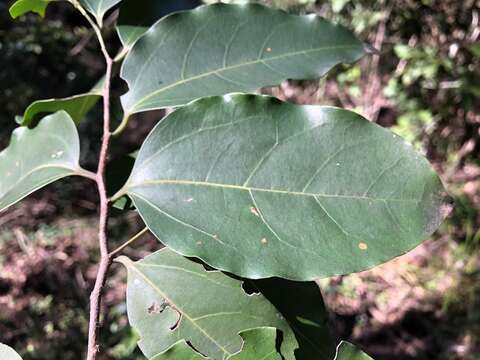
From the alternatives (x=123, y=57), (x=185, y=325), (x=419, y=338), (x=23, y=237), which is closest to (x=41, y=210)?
(x=23, y=237)

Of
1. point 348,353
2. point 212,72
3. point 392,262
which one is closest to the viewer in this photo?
point 348,353

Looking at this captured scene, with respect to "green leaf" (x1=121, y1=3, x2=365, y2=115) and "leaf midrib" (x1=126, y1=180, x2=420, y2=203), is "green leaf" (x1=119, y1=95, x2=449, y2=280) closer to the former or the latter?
"leaf midrib" (x1=126, y1=180, x2=420, y2=203)

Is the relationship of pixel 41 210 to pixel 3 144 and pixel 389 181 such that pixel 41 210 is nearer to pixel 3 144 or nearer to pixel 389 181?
pixel 3 144

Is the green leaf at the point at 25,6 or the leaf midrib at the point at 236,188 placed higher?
the green leaf at the point at 25,6

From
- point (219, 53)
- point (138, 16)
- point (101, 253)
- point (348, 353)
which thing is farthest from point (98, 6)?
point (348, 353)

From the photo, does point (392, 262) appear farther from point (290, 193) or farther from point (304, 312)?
point (290, 193)

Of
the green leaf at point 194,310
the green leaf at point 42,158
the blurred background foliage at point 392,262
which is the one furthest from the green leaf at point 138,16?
the blurred background foliage at point 392,262

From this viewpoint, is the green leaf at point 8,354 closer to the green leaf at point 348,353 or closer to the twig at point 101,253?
the twig at point 101,253
